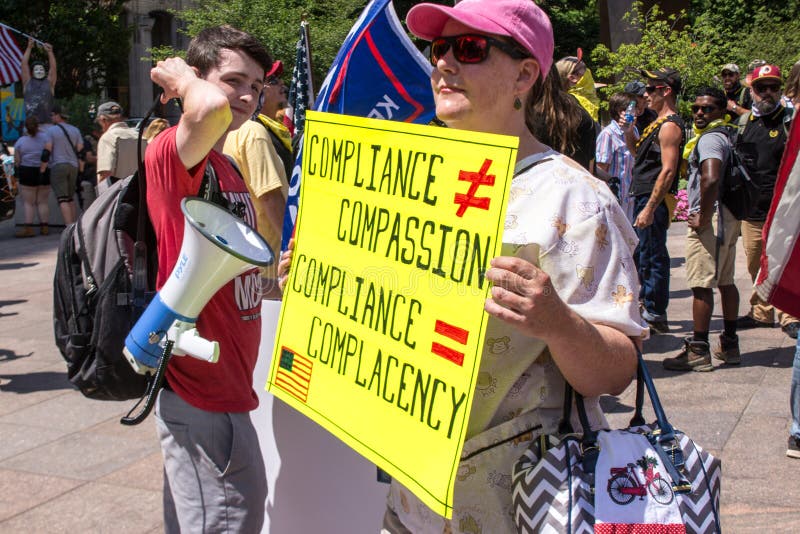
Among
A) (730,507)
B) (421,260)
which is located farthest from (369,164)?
(730,507)

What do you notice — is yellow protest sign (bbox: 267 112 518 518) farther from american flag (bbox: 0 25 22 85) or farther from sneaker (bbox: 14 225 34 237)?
american flag (bbox: 0 25 22 85)

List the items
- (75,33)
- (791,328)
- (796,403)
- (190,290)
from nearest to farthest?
1. (190,290)
2. (796,403)
3. (791,328)
4. (75,33)

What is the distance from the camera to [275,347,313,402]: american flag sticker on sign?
2.19 m

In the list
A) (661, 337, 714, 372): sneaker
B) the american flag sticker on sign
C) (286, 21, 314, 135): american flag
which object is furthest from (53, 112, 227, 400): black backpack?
(661, 337, 714, 372): sneaker

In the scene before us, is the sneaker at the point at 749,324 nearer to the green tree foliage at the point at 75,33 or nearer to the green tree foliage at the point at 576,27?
the green tree foliage at the point at 75,33

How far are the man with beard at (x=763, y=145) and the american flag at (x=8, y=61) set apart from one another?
15.2 metres

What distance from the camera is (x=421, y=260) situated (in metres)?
1.86

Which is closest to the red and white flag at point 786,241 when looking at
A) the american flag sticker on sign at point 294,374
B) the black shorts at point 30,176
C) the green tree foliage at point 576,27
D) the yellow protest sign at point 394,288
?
the yellow protest sign at point 394,288

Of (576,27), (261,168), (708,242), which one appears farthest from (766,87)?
(576,27)

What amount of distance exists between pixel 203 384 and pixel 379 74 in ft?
4.01

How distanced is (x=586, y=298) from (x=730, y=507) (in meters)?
2.78

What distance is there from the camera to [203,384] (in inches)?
99.7

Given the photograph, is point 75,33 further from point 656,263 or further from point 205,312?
point 205,312

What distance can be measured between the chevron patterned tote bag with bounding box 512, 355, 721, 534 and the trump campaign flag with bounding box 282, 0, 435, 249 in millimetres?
1597
